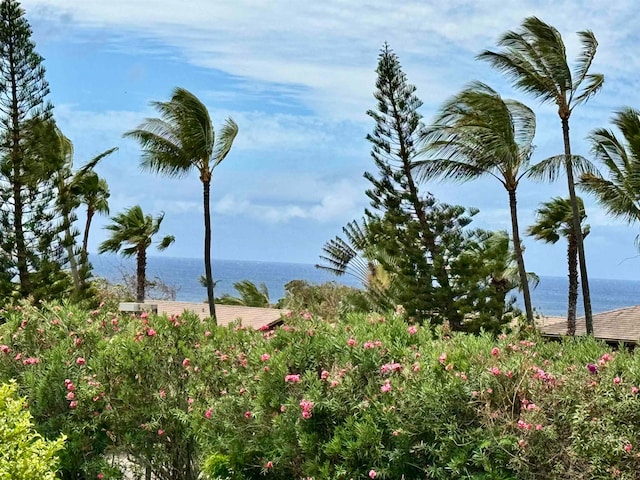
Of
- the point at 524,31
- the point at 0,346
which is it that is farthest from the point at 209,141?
the point at 0,346

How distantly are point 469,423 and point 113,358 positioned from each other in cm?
269

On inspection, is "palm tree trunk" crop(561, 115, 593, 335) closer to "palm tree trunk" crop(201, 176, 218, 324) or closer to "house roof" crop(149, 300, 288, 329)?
"house roof" crop(149, 300, 288, 329)

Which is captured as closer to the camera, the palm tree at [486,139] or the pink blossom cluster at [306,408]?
the pink blossom cluster at [306,408]

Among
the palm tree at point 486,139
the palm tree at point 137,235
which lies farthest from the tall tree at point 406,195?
the palm tree at point 137,235

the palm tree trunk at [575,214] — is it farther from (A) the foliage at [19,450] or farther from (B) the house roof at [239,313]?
(A) the foliage at [19,450]

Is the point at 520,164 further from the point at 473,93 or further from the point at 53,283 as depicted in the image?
the point at 53,283

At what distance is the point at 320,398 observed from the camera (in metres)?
4.32

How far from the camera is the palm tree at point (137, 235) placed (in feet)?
98.6

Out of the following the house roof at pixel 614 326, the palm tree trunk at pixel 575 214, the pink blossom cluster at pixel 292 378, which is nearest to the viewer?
the pink blossom cluster at pixel 292 378

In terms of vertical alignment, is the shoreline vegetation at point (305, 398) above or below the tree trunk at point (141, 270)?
below

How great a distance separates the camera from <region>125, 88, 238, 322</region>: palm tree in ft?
72.9

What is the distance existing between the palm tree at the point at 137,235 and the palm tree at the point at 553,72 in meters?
16.4

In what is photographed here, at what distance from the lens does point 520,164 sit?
2030cm

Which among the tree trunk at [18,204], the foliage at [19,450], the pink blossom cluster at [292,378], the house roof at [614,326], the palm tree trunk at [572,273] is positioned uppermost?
the tree trunk at [18,204]
